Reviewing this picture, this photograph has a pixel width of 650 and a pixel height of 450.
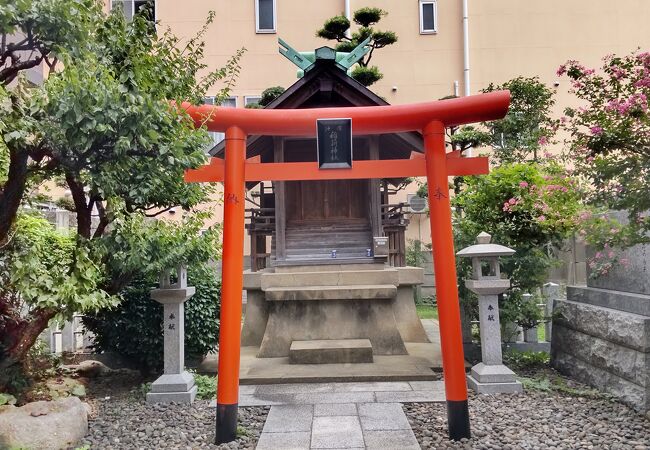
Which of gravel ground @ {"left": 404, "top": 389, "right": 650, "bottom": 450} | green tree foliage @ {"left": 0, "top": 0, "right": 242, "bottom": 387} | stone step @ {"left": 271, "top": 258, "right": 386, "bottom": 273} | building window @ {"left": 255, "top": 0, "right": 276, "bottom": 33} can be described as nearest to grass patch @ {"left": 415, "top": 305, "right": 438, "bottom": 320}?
stone step @ {"left": 271, "top": 258, "right": 386, "bottom": 273}

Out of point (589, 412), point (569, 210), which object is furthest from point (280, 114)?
point (589, 412)

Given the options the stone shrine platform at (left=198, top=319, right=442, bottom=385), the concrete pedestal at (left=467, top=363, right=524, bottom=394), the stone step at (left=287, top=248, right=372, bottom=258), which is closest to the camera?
the concrete pedestal at (left=467, top=363, right=524, bottom=394)

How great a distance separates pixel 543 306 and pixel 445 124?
167 inches

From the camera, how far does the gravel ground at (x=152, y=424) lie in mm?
4578

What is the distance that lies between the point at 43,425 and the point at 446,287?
163 inches

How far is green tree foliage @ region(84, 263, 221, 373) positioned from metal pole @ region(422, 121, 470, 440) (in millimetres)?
3159

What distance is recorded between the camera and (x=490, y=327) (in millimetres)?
6254

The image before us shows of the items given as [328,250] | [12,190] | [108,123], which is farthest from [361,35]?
[12,190]

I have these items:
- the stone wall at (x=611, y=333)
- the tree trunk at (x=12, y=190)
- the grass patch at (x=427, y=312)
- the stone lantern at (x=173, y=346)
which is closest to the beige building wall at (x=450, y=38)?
the grass patch at (x=427, y=312)

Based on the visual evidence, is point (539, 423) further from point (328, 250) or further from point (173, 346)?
point (328, 250)

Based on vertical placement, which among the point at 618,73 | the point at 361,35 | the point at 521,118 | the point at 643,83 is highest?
the point at 361,35

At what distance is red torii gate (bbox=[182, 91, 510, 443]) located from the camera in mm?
4617

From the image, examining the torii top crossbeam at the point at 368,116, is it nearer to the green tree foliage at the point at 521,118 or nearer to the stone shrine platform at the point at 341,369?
the stone shrine platform at the point at 341,369

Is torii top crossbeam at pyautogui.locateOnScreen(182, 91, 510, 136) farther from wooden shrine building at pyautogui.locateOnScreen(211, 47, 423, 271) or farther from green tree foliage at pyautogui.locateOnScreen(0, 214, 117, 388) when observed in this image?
wooden shrine building at pyautogui.locateOnScreen(211, 47, 423, 271)
